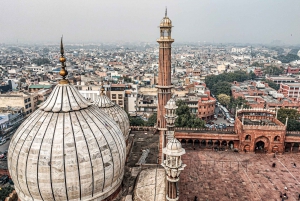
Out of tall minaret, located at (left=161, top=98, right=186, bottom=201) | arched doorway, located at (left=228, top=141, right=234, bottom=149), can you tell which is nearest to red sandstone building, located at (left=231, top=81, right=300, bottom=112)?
arched doorway, located at (left=228, top=141, right=234, bottom=149)

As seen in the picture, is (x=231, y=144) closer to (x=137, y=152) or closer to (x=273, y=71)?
(x=137, y=152)

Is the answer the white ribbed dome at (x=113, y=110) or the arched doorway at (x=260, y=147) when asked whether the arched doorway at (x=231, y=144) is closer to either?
the arched doorway at (x=260, y=147)

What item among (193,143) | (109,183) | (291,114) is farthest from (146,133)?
(291,114)

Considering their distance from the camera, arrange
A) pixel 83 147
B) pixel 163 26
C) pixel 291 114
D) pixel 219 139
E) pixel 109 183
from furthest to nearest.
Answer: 1. pixel 291 114
2. pixel 219 139
3. pixel 163 26
4. pixel 109 183
5. pixel 83 147

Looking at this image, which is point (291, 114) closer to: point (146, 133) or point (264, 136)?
point (264, 136)

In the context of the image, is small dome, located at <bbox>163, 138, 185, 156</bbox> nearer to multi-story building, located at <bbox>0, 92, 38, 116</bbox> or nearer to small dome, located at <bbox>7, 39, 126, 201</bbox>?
small dome, located at <bbox>7, 39, 126, 201</bbox>
